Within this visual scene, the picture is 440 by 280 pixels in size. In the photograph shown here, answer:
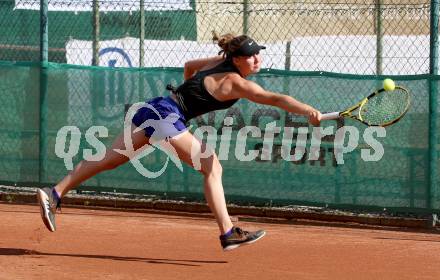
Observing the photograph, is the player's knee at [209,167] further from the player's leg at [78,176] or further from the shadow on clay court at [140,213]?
the shadow on clay court at [140,213]

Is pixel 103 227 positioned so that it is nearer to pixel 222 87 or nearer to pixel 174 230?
pixel 174 230

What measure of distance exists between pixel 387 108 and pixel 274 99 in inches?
57.0

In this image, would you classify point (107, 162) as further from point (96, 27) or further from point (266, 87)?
point (96, 27)

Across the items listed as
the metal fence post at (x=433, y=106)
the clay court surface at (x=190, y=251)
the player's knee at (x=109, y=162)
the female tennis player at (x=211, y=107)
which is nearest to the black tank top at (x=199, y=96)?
the female tennis player at (x=211, y=107)

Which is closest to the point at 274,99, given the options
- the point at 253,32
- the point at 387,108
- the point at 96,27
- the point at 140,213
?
the point at 387,108

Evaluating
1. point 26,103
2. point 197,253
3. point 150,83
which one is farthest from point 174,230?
point 26,103

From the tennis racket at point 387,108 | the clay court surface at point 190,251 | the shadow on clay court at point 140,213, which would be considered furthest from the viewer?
the shadow on clay court at point 140,213

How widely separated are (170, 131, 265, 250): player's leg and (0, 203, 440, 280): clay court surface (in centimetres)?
21

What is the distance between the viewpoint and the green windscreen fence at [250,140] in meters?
10.2

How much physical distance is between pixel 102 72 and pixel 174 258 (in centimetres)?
392

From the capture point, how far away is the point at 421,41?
1187 cm

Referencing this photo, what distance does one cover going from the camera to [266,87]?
425 inches

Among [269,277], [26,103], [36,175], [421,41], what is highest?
[421,41]

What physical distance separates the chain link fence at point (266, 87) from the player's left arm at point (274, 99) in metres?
3.05
